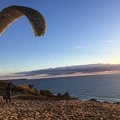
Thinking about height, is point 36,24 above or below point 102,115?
above

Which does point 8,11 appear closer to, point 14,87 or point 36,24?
point 36,24

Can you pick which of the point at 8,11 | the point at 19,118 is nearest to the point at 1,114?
the point at 19,118

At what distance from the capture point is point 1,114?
19594 mm

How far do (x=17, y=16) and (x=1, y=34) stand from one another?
69.0 inches

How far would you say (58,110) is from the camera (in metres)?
23.3

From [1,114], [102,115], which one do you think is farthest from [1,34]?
[102,115]

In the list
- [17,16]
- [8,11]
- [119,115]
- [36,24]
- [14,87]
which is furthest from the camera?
[14,87]

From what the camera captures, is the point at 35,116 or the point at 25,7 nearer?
the point at 25,7

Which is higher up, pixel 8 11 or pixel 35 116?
pixel 8 11

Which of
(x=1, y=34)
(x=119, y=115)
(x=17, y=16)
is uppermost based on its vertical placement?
(x=17, y=16)

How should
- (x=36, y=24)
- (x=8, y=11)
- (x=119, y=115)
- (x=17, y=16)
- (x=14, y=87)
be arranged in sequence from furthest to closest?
(x=14, y=87)
(x=119, y=115)
(x=17, y=16)
(x=8, y=11)
(x=36, y=24)

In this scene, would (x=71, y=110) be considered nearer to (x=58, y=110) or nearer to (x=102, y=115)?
(x=58, y=110)

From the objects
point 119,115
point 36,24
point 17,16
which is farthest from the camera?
point 119,115

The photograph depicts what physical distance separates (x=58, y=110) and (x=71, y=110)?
104 centimetres
